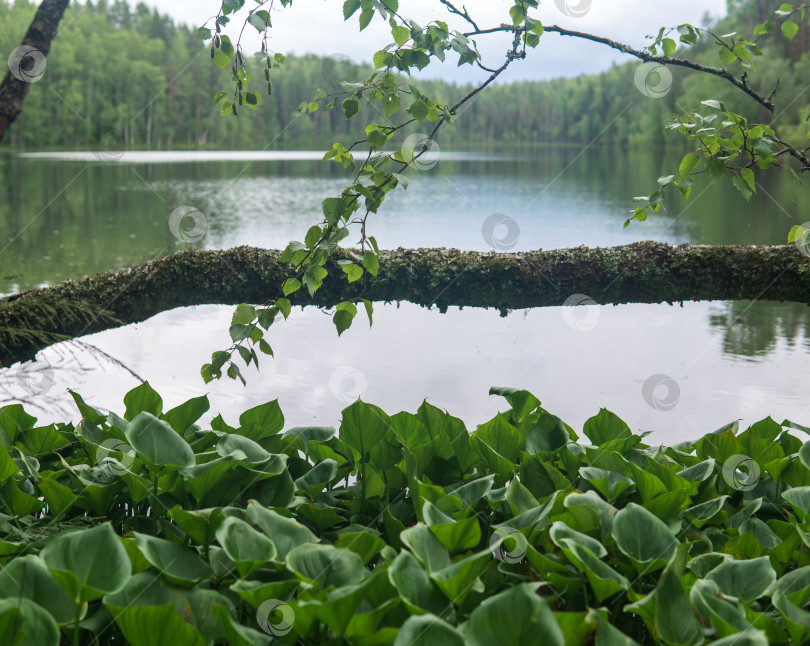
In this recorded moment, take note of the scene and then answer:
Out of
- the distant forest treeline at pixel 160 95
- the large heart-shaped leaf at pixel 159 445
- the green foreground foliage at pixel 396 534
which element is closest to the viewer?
the green foreground foliage at pixel 396 534

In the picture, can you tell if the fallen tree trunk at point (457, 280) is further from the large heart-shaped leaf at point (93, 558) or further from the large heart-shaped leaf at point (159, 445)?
the large heart-shaped leaf at point (93, 558)

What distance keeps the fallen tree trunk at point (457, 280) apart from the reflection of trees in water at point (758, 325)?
4.74 m

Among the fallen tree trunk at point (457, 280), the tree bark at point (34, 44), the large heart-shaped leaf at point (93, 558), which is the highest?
the tree bark at point (34, 44)

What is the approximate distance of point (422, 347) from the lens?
7613 millimetres

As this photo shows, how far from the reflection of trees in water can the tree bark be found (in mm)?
6849

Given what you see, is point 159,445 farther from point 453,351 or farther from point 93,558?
point 453,351

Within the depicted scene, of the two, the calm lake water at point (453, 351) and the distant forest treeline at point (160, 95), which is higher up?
Result: the distant forest treeline at point (160, 95)

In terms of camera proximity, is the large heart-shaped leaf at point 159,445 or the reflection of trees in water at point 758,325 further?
the reflection of trees in water at point 758,325

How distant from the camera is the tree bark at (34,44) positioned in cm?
343

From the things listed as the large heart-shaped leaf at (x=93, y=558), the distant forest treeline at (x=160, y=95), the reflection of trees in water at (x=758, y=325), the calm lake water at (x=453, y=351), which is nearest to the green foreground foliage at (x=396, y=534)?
the large heart-shaped leaf at (x=93, y=558)

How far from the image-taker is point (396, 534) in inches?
50.7

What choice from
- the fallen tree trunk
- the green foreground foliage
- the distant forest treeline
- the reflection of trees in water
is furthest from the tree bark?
the distant forest treeline

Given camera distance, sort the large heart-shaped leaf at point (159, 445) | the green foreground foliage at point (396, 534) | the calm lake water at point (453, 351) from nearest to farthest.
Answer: the green foreground foliage at point (396, 534) < the large heart-shaped leaf at point (159, 445) < the calm lake water at point (453, 351)

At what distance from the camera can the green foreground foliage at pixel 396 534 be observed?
37.2 inches
